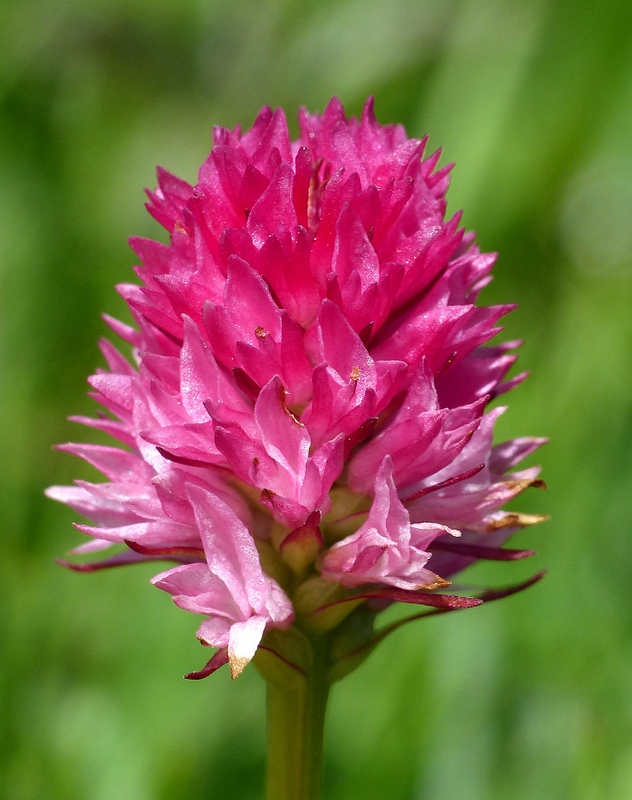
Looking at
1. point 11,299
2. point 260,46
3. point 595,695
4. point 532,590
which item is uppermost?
point 260,46

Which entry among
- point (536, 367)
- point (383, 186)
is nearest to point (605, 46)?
point (536, 367)

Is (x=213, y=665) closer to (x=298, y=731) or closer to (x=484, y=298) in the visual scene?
(x=298, y=731)

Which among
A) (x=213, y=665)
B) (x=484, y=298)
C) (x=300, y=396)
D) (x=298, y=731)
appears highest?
(x=484, y=298)

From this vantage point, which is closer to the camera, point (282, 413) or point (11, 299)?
point (282, 413)

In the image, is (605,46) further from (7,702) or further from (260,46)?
(7,702)

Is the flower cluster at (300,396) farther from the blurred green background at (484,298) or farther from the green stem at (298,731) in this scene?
the blurred green background at (484,298)

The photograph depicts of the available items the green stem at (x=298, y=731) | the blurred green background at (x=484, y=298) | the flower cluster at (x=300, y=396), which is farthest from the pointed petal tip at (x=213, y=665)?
the blurred green background at (x=484, y=298)

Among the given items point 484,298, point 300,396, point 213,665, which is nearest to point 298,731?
point 213,665
